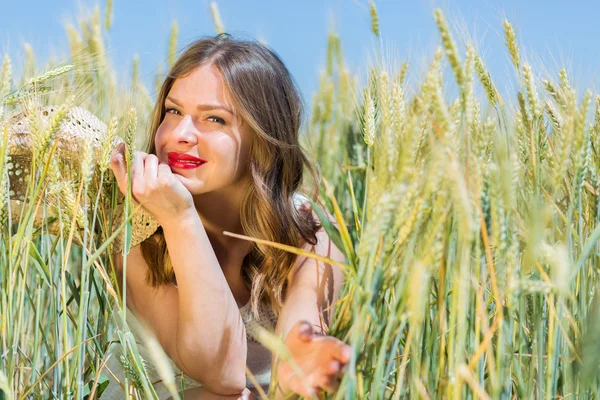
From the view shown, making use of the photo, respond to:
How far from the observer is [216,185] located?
4.36 feet

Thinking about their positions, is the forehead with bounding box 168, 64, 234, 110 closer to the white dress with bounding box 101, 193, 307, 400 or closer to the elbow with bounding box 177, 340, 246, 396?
the white dress with bounding box 101, 193, 307, 400

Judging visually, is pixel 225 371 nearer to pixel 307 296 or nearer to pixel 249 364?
pixel 307 296

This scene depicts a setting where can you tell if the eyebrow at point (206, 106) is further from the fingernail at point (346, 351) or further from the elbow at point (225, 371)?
the fingernail at point (346, 351)

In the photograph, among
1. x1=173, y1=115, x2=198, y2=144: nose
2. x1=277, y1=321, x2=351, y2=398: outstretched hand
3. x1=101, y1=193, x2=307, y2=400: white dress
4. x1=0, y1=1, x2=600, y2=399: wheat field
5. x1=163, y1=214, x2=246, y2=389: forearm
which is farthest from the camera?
x1=101, y1=193, x2=307, y2=400: white dress

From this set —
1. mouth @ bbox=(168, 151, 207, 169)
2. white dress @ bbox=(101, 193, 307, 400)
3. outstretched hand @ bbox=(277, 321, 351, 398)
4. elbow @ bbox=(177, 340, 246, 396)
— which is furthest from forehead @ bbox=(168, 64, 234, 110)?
outstretched hand @ bbox=(277, 321, 351, 398)

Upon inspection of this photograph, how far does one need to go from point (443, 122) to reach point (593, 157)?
437 mm

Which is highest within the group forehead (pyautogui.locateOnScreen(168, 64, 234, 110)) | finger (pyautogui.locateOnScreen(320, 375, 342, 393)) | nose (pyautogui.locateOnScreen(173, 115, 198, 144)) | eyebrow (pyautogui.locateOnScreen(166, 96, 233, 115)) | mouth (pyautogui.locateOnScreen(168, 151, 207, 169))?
forehead (pyautogui.locateOnScreen(168, 64, 234, 110))

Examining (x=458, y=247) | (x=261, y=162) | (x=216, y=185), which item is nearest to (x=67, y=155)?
(x=216, y=185)

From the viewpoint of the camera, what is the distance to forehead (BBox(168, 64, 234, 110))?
1.35m

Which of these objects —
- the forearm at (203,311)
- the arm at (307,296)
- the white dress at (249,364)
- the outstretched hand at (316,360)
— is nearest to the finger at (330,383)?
the outstretched hand at (316,360)

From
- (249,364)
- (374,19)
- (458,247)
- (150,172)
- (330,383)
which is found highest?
(374,19)

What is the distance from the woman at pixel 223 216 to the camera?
115cm

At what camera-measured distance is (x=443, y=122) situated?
2.04ft

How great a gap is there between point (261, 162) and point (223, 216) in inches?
6.9
